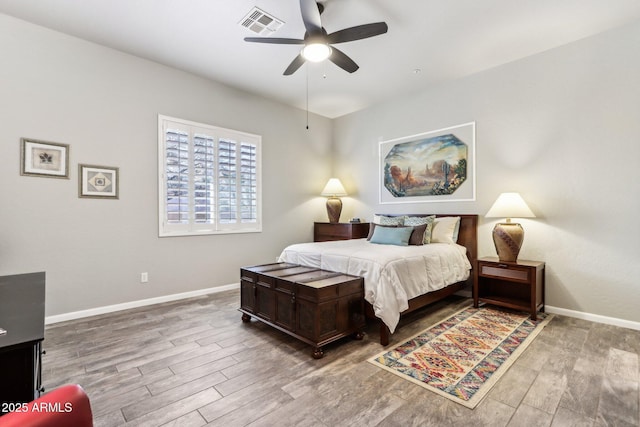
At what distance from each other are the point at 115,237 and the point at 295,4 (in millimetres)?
3230

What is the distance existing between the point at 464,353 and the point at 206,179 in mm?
3745

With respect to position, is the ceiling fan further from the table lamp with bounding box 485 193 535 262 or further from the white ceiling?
the table lamp with bounding box 485 193 535 262

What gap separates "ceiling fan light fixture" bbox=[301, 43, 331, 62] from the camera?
269 cm

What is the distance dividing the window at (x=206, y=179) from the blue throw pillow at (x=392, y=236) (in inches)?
79.5

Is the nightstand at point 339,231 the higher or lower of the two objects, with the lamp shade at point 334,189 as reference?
lower

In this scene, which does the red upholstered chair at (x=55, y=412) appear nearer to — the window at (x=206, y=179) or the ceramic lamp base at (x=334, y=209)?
the window at (x=206, y=179)

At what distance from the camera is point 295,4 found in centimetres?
275

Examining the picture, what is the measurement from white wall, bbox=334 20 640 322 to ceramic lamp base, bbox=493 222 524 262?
0.40 metres

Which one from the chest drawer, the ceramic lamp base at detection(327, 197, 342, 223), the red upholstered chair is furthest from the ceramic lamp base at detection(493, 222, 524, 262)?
the red upholstered chair

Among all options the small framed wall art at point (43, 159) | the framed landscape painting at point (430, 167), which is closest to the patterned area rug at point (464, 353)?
the framed landscape painting at point (430, 167)

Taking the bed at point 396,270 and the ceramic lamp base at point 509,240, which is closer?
the bed at point 396,270

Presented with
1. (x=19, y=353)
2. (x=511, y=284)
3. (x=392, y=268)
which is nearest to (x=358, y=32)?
(x=392, y=268)

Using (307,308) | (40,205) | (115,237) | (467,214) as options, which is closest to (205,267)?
(115,237)

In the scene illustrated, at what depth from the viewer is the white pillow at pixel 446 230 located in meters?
4.02
